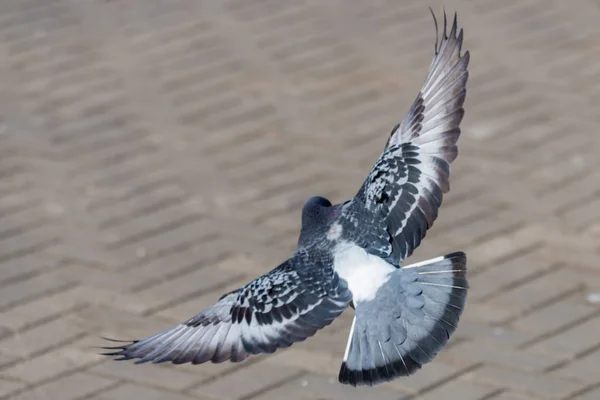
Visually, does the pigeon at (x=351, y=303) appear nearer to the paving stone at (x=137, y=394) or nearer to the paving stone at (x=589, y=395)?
the paving stone at (x=137, y=394)

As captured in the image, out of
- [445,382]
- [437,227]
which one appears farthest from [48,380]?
[437,227]

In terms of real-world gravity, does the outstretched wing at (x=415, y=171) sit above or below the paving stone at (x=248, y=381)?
above

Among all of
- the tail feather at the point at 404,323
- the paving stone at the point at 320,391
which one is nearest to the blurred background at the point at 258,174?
the paving stone at the point at 320,391

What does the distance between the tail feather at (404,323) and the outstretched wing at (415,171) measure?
127 millimetres

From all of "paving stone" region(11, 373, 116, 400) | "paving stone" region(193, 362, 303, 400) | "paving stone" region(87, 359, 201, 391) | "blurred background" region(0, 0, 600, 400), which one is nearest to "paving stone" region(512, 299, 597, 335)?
"blurred background" region(0, 0, 600, 400)

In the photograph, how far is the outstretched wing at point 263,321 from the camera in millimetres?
3207

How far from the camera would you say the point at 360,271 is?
3242 millimetres

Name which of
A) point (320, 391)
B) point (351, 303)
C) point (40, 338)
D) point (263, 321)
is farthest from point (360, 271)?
point (40, 338)

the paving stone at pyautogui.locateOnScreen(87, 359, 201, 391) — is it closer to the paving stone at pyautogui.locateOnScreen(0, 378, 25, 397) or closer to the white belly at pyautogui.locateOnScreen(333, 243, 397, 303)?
the paving stone at pyautogui.locateOnScreen(0, 378, 25, 397)

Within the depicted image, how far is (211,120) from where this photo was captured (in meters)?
6.09

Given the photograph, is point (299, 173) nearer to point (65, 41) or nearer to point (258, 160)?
point (258, 160)

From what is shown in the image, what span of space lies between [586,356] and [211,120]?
104 inches

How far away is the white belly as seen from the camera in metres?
3.23

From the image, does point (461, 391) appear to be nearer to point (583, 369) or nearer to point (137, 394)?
point (583, 369)
